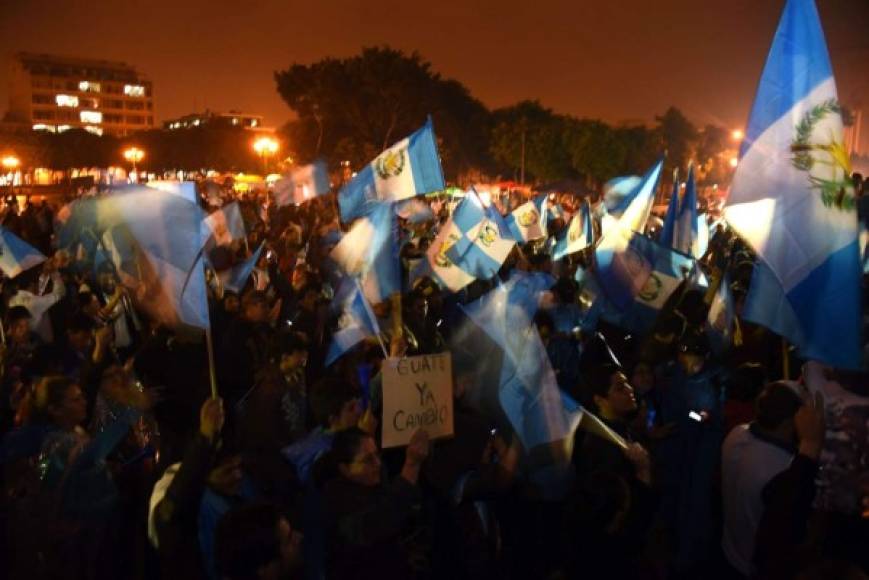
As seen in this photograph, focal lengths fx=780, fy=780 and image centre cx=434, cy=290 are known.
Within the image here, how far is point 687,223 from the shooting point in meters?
9.74

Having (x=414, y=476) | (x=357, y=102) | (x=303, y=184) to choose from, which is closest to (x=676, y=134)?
(x=357, y=102)

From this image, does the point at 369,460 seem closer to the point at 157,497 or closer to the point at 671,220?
the point at 157,497

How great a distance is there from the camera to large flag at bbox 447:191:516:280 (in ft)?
30.0

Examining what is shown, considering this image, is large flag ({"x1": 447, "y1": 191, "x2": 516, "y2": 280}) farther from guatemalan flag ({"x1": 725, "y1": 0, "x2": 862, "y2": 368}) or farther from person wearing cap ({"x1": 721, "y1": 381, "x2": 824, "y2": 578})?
person wearing cap ({"x1": 721, "y1": 381, "x2": 824, "y2": 578})

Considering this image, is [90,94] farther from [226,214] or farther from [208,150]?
[226,214]

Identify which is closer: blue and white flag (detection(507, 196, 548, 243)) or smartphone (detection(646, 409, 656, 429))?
smartphone (detection(646, 409, 656, 429))

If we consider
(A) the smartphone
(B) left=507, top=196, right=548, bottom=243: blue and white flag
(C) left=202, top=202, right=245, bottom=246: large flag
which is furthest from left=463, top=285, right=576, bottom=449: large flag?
(B) left=507, top=196, right=548, bottom=243: blue and white flag

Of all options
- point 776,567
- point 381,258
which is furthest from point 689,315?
point 776,567

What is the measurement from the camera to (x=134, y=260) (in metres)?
5.01

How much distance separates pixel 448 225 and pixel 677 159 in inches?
2589

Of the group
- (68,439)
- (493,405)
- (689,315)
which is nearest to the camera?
(68,439)

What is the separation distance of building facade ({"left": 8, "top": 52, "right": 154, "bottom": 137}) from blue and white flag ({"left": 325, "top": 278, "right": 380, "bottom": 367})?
156 meters

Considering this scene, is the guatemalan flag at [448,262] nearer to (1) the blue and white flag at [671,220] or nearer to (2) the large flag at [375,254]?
(2) the large flag at [375,254]

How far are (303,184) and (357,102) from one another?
41.8 m
